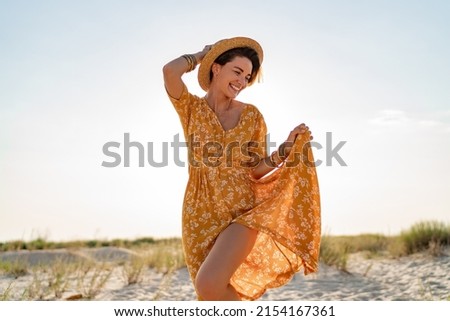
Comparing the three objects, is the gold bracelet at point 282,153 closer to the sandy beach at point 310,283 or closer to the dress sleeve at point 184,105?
the dress sleeve at point 184,105

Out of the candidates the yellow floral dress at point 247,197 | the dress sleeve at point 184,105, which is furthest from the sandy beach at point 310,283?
the dress sleeve at point 184,105

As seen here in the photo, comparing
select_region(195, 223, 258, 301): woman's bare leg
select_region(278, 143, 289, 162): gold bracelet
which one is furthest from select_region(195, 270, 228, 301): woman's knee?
select_region(278, 143, 289, 162): gold bracelet

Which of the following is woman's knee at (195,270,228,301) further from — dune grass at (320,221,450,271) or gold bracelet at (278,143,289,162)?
dune grass at (320,221,450,271)

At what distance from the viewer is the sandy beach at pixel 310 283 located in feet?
27.2

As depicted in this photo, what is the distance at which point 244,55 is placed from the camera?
4.50 metres

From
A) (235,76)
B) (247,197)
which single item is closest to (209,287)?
(247,197)

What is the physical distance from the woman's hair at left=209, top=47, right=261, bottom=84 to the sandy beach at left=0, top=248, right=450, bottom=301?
4314mm

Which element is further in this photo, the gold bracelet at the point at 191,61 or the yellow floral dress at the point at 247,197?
the gold bracelet at the point at 191,61

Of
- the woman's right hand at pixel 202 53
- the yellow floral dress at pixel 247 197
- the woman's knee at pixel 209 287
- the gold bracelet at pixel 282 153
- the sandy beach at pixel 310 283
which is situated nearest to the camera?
the woman's knee at pixel 209 287

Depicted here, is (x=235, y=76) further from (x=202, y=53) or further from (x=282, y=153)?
(x=282, y=153)

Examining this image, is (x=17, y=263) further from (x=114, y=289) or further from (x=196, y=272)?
(x=196, y=272)
